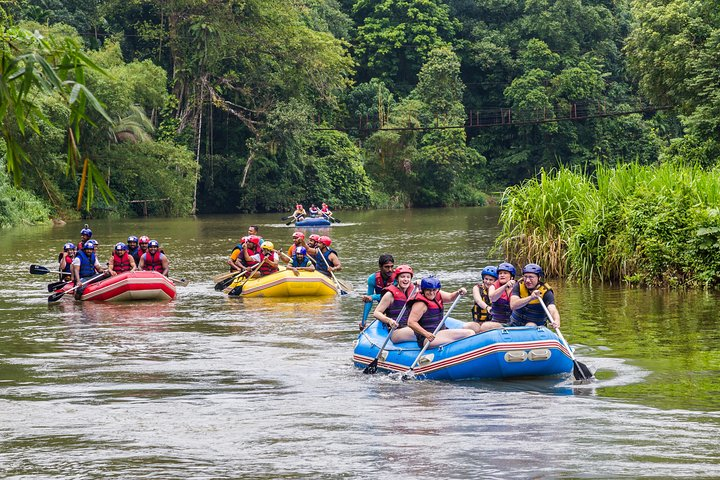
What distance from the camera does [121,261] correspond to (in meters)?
22.6

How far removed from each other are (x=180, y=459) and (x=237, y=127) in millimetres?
57776

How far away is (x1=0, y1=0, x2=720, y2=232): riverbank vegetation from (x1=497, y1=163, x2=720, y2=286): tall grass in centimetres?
700

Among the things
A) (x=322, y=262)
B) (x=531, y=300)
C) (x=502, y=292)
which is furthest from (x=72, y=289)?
(x=531, y=300)

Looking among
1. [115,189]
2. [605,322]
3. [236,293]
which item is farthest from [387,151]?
[605,322]

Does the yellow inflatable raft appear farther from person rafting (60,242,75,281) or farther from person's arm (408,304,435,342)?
person's arm (408,304,435,342)

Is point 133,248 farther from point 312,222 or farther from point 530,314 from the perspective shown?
point 312,222

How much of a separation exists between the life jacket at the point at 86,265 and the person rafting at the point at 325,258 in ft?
14.5

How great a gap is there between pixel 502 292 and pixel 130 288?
10570 millimetres

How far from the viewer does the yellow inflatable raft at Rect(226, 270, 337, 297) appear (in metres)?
22.2

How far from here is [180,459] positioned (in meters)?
9.34

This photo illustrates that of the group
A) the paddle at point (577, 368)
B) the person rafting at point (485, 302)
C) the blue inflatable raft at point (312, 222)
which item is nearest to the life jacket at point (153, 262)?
the person rafting at point (485, 302)

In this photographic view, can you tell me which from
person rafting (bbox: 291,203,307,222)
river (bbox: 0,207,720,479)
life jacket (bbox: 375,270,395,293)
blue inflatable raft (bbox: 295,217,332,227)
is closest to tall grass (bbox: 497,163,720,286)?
river (bbox: 0,207,720,479)

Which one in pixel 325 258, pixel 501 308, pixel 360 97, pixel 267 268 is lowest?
pixel 267 268

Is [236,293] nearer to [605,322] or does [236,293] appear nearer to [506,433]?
[605,322]
